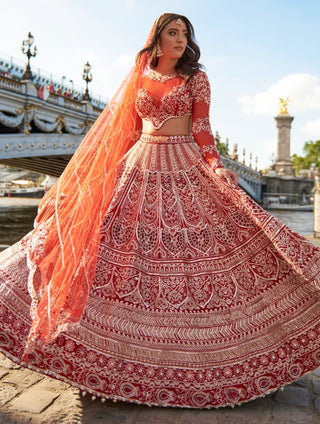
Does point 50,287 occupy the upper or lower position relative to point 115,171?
lower

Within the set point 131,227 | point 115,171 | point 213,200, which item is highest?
point 115,171

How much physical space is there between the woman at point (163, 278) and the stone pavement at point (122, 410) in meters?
0.08

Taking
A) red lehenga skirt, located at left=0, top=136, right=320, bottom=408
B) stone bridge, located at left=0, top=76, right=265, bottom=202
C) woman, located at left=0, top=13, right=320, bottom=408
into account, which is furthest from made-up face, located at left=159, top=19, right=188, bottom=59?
stone bridge, located at left=0, top=76, right=265, bottom=202

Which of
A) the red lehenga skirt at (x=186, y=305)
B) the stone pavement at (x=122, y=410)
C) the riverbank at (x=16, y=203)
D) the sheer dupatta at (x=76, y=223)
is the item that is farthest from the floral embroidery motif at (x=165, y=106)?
the riverbank at (x=16, y=203)

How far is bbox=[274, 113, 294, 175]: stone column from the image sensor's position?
154 ft

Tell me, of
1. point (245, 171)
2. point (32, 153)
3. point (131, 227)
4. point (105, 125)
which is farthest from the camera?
point (245, 171)

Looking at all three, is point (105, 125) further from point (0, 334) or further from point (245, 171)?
point (245, 171)

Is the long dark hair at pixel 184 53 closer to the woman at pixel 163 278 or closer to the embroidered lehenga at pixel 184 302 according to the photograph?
the woman at pixel 163 278

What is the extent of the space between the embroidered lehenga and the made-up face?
836 millimetres

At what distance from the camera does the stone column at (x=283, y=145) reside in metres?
46.8

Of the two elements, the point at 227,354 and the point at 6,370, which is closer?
the point at 227,354

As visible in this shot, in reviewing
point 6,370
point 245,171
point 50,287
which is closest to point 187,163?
point 50,287

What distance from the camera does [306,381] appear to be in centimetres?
265

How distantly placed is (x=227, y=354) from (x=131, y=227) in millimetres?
913
